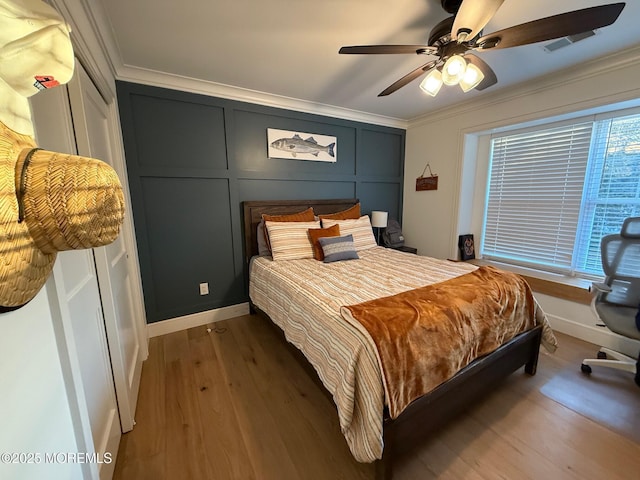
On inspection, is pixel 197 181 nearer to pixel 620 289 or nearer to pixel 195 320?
pixel 195 320

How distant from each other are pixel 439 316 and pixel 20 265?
152 cm

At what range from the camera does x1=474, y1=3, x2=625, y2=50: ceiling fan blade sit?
107 centimetres

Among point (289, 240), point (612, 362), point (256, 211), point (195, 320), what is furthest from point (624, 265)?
point (195, 320)

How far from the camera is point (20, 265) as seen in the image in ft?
1.55

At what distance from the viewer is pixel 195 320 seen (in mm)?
2674

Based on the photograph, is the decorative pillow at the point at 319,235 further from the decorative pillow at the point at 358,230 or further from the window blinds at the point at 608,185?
the window blinds at the point at 608,185

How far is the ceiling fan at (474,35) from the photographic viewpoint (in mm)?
1094

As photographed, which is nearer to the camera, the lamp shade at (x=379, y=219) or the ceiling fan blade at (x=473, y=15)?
the ceiling fan blade at (x=473, y=15)

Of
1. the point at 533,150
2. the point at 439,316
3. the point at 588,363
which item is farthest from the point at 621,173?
the point at 439,316

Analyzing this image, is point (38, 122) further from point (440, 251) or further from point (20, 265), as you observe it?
point (440, 251)

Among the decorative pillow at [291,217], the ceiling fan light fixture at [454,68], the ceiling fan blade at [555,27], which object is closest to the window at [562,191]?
the ceiling fan blade at [555,27]

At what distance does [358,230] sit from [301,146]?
3.90ft

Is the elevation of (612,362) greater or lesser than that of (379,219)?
lesser

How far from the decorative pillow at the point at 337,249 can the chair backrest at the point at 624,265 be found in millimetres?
1927
